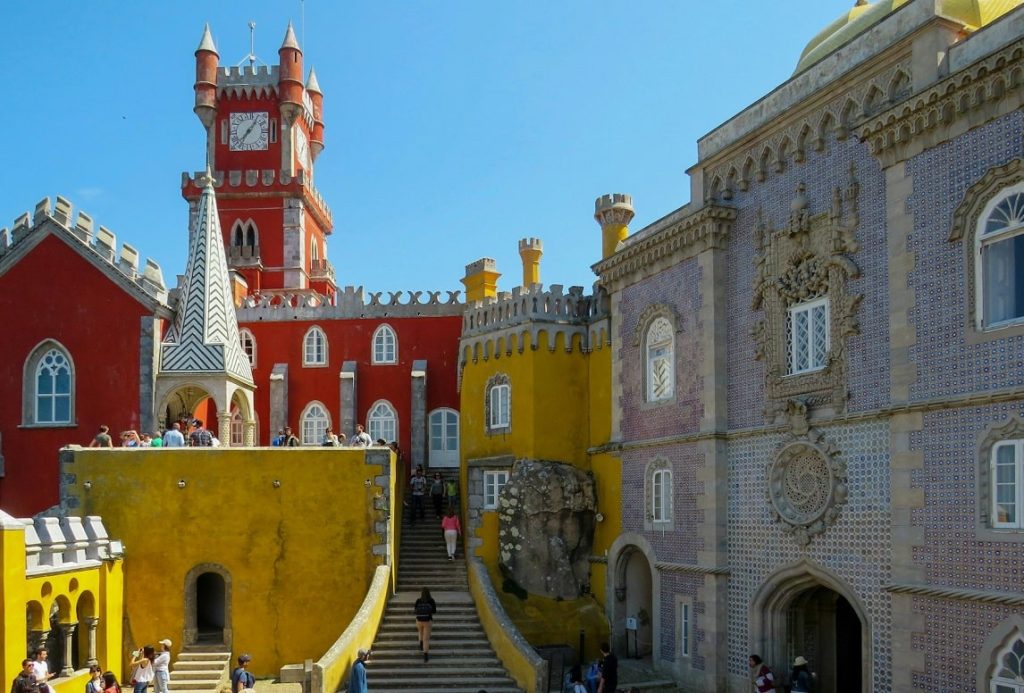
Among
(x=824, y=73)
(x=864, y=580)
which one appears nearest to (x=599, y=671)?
(x=864, y=580)

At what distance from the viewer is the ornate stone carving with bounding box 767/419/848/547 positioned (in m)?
16.1

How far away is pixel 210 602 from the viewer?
23.7 m

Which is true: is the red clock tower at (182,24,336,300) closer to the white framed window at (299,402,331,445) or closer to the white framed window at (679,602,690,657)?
the white framed window at (299,402,331,445)

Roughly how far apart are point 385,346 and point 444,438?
3.26m

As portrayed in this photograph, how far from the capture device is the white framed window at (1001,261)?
510 inches

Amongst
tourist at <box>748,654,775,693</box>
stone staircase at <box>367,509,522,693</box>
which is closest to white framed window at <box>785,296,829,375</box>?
tourist at <box>748,654,775,693</box>

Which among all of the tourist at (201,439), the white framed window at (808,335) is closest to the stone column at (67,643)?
the tourist at (201,439)

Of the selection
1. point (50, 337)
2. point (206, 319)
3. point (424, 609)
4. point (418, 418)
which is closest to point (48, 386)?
point (50, 337)

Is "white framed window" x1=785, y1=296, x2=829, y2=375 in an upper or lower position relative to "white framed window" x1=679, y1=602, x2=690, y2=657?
upper

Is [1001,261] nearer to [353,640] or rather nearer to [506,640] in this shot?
[506,640]

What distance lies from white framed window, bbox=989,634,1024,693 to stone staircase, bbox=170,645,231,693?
44.9 feet

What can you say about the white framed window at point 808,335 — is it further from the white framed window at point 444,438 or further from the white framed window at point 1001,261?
the white framed window at point 444,438

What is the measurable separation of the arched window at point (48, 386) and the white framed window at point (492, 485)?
10454 mm

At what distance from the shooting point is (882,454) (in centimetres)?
Result: 1517
